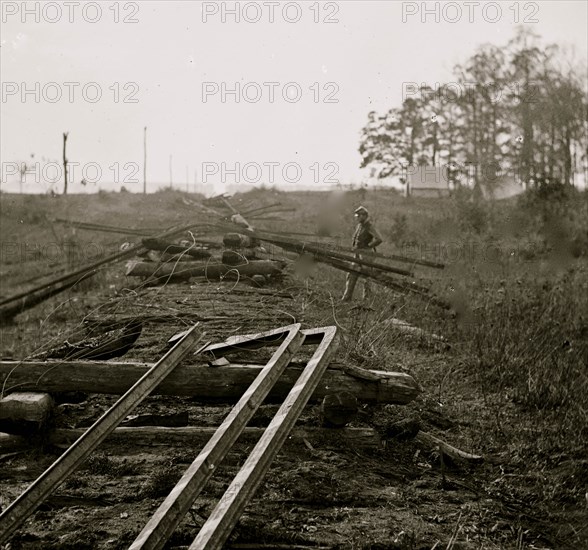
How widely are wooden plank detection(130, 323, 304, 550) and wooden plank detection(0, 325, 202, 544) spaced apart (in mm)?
571

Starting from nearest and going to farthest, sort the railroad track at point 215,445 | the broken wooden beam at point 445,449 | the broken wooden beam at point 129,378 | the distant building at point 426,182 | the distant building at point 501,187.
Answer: the railroad track at point 215,445 < the broken wooden beam at point 129,378 < the broken wooden beam at point 445,449 < the distant building at point 501,187 < the distant building at point 426,182

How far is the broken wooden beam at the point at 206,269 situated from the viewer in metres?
11.4

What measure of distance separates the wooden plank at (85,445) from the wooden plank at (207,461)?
0.57 meters

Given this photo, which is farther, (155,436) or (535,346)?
(535,346)

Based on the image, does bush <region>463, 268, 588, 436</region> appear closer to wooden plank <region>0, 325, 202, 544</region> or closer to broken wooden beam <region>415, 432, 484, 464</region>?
broken wooden beam <region>415, 432, 484, 464</region>

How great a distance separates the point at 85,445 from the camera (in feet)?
11.6

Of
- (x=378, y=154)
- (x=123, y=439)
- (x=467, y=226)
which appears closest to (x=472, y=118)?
(x=378, y=154)

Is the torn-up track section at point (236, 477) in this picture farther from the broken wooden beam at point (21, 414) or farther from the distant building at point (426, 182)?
the distant building at point (426, 182)

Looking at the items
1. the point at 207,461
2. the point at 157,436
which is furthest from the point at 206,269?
the point at 207,461

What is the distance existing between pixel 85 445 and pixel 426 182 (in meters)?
51.3

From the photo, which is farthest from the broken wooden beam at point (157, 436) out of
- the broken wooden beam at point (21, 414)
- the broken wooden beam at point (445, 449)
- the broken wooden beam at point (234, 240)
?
the broken wooden beam at point (234, 240)

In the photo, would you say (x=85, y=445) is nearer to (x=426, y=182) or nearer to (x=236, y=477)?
(x=236, y=477)

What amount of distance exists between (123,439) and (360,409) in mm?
1810

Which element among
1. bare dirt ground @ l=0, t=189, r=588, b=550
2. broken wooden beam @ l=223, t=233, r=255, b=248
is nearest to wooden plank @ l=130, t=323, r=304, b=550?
bare dirt ground @ l=0, t=189, r=588, b=550
